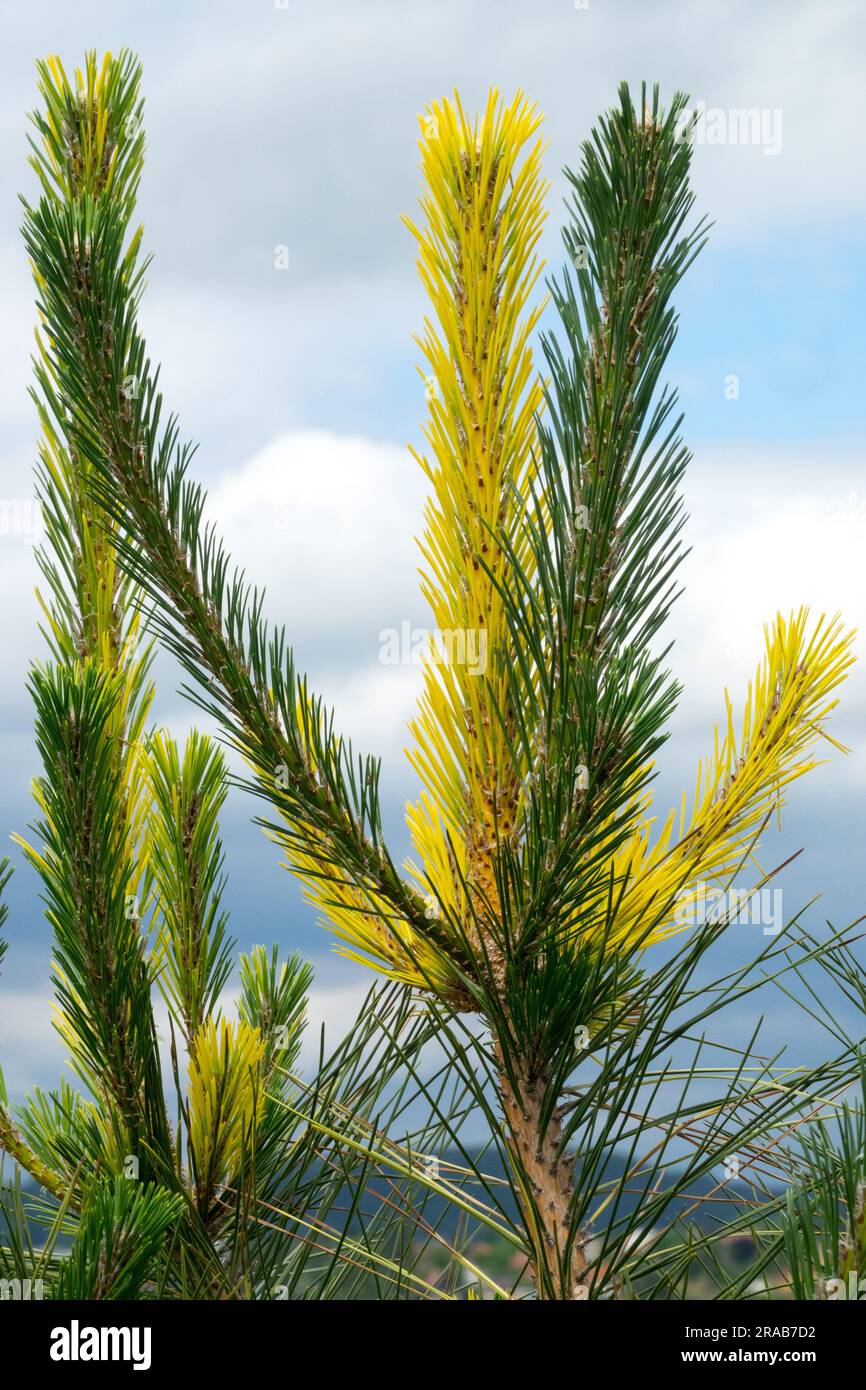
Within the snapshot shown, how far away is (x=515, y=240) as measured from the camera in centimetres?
159

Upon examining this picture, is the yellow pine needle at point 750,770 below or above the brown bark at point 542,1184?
above

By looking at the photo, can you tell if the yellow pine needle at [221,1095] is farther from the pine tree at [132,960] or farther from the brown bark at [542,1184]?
the brown bark at [542,1184]

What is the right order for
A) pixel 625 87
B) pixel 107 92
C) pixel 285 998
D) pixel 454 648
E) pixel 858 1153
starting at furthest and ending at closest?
1. pixel 285 998
2. pixel 107 92
3. pixel 454 648
4. pixel 625 87
5. pixel 858 1153

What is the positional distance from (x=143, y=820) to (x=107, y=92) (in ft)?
3.80

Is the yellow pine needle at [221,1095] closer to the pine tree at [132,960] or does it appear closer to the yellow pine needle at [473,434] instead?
the pine tree at [132,960]

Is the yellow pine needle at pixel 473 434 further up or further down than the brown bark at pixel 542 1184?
further up

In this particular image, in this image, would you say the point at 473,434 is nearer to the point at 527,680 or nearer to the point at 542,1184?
the point at 527,680

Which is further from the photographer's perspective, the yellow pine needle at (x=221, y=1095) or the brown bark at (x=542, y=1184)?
the yellow pine needle at (x=221, y=1095)

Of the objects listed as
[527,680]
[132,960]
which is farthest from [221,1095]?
[527,680]

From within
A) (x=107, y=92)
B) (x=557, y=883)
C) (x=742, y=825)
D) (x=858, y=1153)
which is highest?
(x=107, y=92)

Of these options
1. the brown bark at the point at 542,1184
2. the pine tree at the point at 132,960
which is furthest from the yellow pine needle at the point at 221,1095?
the brown bark at the point at 542,1184

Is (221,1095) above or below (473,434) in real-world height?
below

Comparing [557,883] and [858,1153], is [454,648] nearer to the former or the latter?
[557,883]
